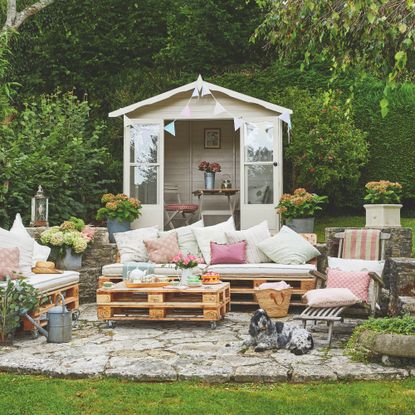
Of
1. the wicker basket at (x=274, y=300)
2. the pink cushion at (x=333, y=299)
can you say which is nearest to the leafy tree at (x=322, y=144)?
the wicker basket at (x=274, y=300)

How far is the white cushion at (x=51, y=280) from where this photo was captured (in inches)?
250

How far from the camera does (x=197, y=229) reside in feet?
27.7

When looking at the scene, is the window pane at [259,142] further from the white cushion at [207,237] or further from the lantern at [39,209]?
the lantern at [39,209]

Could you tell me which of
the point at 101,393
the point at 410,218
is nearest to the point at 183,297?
the point at 101,393

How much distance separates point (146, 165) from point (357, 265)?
4.96 meters

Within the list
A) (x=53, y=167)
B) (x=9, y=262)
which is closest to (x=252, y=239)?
(x=9, y=262)

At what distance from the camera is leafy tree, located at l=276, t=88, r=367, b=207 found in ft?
38.0

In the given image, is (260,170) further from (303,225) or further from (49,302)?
(49,302)

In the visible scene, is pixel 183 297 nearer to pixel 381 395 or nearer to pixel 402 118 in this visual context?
pixel 381 395

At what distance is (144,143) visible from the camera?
10.8 m

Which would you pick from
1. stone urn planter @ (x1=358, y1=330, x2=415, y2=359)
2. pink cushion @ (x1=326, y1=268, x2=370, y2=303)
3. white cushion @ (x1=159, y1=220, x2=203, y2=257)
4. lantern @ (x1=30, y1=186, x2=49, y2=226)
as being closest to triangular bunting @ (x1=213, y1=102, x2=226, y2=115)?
white cushion @ (x1=159, y1=220, x2=203, y2=257)

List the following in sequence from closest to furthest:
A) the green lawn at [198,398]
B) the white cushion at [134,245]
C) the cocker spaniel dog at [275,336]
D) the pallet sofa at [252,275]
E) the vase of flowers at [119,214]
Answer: the green lawn at [198,398], the cocker spaniel dog at [275,336], the pallet sofa at [252,275], the white cushion at [134,245], the vase of flowers at [119,214]

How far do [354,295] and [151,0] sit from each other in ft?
41.3

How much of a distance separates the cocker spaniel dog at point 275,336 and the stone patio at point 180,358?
0.31 ft
